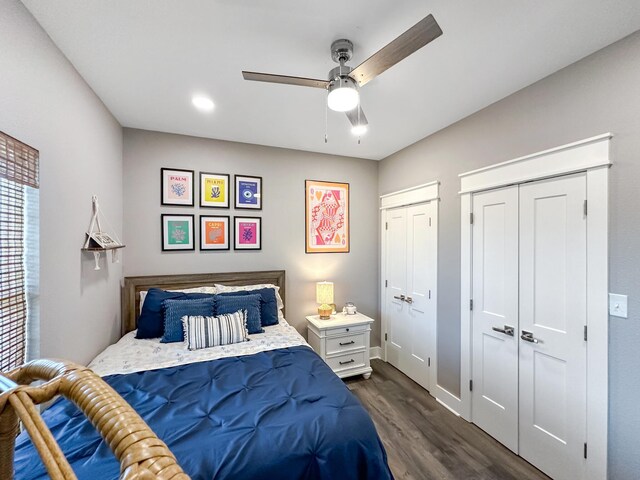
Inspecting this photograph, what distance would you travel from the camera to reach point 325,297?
3230mm

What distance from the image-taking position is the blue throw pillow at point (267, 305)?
278cm

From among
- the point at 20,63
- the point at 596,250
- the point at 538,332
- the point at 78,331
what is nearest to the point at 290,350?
the point at 78,331

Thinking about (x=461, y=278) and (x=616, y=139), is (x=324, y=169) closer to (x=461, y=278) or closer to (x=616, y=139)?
(x=461, y=278)

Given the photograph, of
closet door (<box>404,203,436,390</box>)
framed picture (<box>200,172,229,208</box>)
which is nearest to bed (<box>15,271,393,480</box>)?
closet door (<box>404,203,436,390</box>)

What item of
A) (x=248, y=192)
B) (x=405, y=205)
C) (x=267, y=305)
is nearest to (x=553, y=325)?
(x=405, y=205)

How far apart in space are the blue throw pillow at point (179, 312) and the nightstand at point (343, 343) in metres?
1.17

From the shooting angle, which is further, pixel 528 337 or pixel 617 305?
pixel 528 337

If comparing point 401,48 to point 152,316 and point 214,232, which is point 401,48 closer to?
point 214,232

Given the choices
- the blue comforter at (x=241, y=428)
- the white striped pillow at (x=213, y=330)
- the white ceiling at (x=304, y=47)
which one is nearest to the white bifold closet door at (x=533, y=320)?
the white ceiling at (x=304, y=47)

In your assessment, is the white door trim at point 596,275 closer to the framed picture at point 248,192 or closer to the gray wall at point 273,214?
the gray wall at point 273,214

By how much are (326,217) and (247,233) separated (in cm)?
101

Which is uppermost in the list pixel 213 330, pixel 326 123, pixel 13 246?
pixel 326 123

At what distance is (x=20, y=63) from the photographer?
1.31 meters

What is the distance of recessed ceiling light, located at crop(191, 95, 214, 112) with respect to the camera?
218 cm
